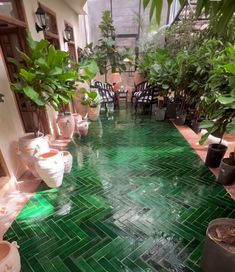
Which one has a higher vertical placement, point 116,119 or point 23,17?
point 23,17

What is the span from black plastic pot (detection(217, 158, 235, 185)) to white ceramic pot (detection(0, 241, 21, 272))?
7.67 ft

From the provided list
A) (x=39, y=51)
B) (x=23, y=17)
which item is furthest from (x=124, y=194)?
(x=23, y=17)

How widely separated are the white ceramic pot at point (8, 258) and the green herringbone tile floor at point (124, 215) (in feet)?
0.68

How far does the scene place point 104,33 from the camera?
6.90 metres

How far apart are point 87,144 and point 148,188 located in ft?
5.82

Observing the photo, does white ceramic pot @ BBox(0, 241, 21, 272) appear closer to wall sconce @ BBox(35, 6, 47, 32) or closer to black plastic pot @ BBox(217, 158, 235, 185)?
black plastic pot @ BBox(217, 158, 235, 185)

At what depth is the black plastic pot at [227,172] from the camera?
229cm

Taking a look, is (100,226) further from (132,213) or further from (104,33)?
(104,33)

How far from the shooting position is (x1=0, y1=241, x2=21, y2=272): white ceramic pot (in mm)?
1287

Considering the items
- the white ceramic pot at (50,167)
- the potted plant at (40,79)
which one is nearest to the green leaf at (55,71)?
the potted plant at (40,79)

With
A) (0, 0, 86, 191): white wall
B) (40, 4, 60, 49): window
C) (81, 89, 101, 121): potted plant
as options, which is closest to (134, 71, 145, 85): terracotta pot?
(81, 89, 101, 121): potted plant

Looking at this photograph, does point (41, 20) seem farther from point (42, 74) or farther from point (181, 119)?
point (181, 119)

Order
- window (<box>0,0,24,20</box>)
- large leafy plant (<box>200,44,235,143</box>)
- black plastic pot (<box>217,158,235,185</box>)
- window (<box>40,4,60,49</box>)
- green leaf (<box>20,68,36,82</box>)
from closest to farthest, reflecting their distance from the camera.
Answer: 1. large leafy plant (<box>200,44,235,143</box>)
2. green leaf (<box>20,68,36,82</box>)
3. black plastic pot (<box>217,158,235,185</box>)
4. window (<box>0,0,24,20</box>)
5. window (<box>40,4,60,49</box>)

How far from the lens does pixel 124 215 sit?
2012mm
